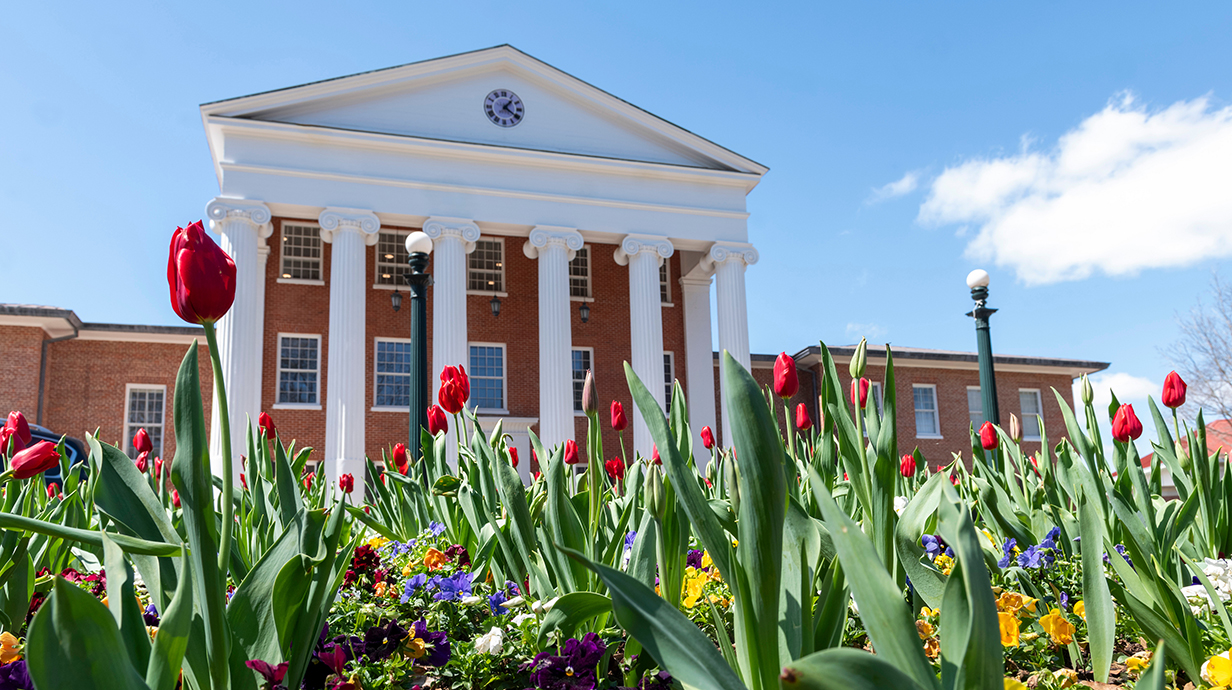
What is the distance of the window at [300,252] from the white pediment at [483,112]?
126 inches

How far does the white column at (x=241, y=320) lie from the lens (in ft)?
53.8

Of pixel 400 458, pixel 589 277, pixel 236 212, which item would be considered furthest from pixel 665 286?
pixel 400 458

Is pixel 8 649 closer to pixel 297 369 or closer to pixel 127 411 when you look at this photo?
pixel 297 369

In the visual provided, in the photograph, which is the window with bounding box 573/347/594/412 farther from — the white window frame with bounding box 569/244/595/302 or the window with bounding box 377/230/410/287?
the window with bounding box 377/230/410/287

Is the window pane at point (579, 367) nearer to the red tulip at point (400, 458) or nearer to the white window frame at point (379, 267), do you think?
the white window frame at point (379, 267)

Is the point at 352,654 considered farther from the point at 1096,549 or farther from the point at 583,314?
the point at 583,314

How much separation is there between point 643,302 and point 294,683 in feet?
60.5

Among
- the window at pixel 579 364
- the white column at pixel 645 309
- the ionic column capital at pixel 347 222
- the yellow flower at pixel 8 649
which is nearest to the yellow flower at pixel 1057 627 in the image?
the yellow flower at pixel 8 649

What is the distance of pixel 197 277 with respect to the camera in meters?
1.28

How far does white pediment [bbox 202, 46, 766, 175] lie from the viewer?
1934 cm

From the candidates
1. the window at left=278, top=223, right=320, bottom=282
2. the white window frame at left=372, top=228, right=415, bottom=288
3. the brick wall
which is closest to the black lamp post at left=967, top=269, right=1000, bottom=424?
the white window frame at left=372, top=228, right=415, bottom=288

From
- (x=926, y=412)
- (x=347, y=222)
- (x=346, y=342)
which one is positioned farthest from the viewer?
(x=926, y=412)

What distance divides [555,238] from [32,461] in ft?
59.6

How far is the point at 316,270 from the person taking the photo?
2097 centimetres
